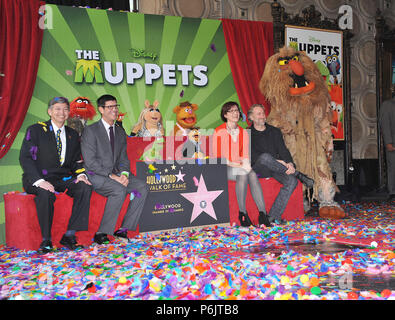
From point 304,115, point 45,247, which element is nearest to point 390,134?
point 304,115

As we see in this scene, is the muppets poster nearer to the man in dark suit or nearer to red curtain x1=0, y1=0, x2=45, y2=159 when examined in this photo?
red curtain x1=0, y1=0, x2=45, y2=159

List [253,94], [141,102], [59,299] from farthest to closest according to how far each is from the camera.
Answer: [253,94]
[141,102]
[59,299]

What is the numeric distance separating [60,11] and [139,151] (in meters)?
2.21

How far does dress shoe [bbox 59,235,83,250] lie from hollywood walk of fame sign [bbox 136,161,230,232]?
642mm

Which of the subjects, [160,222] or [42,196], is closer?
[42,196]

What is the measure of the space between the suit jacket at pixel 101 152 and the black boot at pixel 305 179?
1.84 m

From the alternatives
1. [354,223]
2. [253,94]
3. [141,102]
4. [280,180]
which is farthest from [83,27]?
[354,223]

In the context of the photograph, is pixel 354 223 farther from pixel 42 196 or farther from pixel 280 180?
pixel 42 196

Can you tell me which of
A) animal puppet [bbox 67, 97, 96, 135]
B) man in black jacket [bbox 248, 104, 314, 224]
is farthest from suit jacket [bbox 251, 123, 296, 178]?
animal puppet [bbox 67, 97, 96, 135]

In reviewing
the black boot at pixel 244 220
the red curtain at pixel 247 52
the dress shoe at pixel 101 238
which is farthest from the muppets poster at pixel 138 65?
the dress shoe at pixel 101 238

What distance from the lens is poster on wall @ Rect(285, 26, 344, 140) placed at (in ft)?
20.9

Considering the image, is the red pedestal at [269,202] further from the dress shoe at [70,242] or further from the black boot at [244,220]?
the dress shoe at [70,242]

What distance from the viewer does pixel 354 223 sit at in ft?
14.3

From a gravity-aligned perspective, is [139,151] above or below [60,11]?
below
